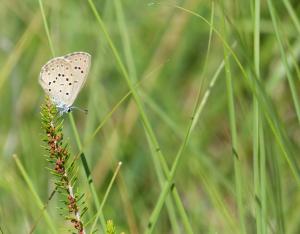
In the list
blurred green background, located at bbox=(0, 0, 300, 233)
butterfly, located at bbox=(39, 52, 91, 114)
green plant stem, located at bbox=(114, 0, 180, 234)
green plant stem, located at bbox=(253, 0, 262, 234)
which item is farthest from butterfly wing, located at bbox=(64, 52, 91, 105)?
blurred green background, located at bbox=(0, 0, 300, 233)

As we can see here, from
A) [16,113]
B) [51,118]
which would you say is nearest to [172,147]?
[16,113]

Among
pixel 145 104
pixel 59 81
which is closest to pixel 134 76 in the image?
pixel 59 81

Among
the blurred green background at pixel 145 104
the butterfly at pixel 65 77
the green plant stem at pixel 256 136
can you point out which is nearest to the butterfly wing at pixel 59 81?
the butterfly at pixel 65 77

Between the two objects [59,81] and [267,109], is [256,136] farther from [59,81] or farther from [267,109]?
[59,81]

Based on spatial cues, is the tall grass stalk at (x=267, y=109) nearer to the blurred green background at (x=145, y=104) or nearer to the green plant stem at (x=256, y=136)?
the green plant stem at (x=256, y=136)

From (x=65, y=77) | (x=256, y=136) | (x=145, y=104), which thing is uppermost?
(x=145, y=104)

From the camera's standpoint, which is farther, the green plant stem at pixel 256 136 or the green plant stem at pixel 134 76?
the green plant stem at pixel 134 76

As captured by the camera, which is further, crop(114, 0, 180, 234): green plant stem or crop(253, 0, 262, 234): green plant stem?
crop(114, 0, 180, 234): green plant stem

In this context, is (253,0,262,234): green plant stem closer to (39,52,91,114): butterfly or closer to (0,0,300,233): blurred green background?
(39,52,91,114): butterfly
